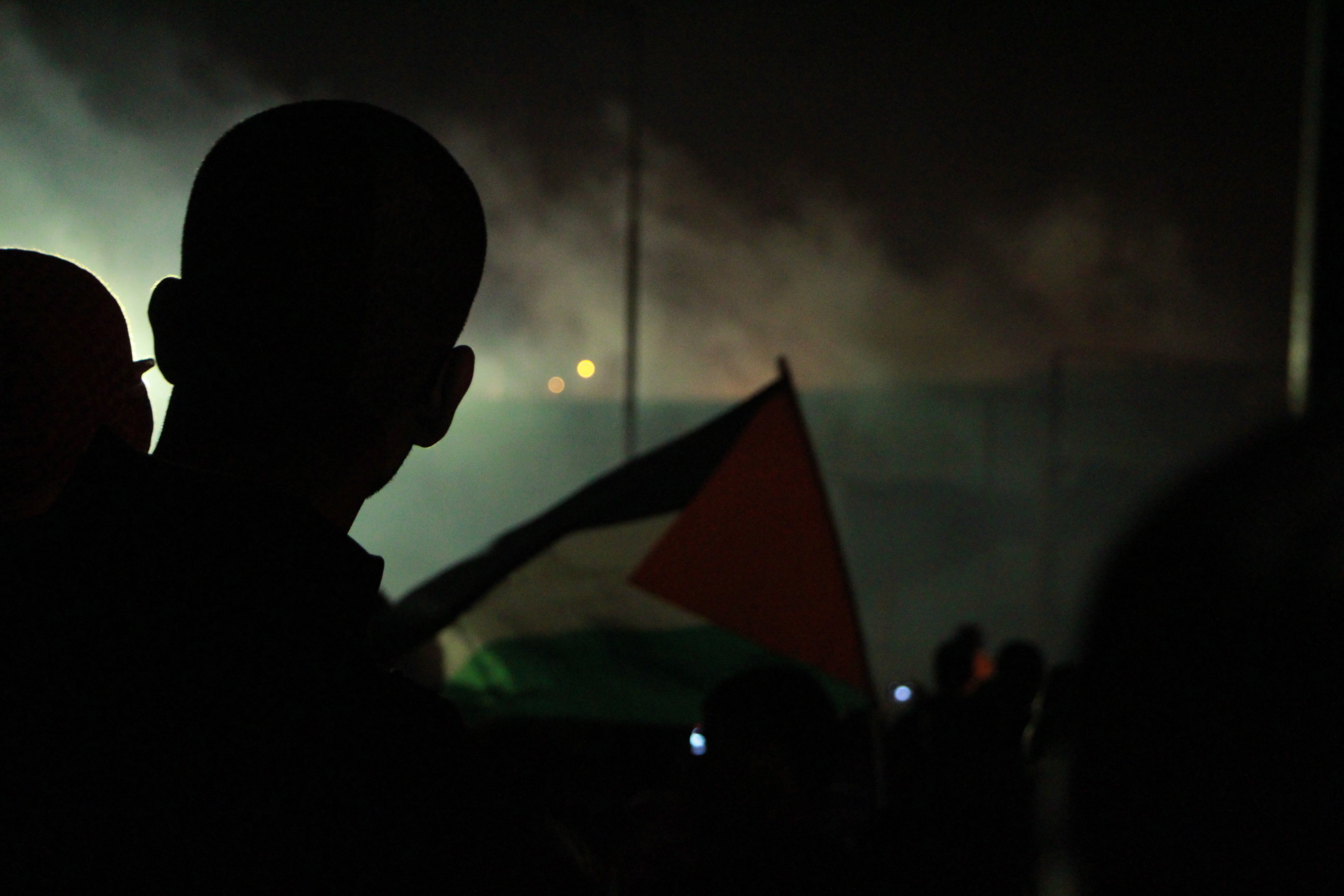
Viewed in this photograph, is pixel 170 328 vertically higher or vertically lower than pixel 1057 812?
higher

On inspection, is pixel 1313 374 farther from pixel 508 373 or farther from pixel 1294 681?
pixel 508 373

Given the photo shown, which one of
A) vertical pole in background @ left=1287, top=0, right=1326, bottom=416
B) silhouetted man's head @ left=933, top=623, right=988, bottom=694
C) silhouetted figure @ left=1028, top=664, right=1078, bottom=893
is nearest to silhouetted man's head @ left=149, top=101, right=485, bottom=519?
silhouetted figure @ left=1028, top=664, right=1078, bottom=893

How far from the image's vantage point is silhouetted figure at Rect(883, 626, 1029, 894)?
56.7 inches

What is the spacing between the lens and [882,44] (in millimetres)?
6840

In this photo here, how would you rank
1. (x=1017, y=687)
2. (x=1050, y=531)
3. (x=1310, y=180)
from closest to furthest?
(x=1310, y=180) < (x=1017, y=687) < (x=1050, y=531)

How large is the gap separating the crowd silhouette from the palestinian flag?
1.70 meters

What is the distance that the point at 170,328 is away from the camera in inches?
18.8

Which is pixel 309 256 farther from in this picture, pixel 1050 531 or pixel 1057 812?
pixel 1050 531

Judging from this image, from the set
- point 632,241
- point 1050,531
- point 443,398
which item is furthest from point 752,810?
point 1050,531

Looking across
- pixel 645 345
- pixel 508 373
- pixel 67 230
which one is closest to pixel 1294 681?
pixel 67 230

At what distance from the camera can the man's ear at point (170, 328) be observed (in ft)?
1.56

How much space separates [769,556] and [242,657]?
2056 mm

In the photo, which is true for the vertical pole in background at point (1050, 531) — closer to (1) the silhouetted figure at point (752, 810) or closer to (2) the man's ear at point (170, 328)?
(1) the silhouetted figure at point (752, 810)

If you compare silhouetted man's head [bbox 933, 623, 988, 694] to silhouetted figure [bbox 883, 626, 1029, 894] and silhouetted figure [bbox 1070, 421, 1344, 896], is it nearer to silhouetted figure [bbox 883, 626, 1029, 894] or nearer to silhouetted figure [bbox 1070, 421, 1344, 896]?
silhouetted figure [bbox 883, 626, 1029, 894]
